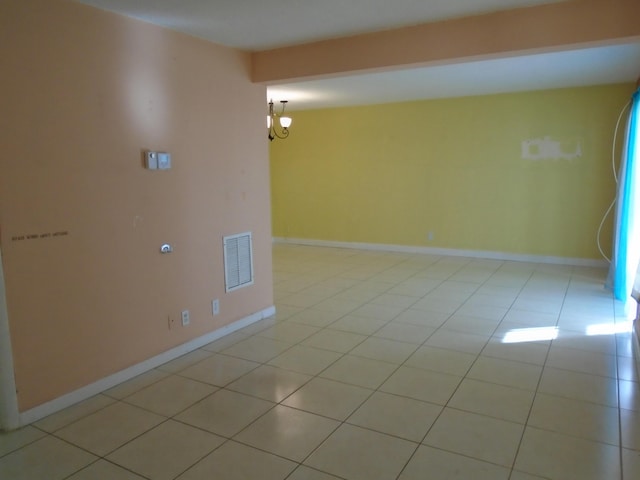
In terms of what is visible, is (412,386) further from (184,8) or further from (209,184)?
(184,8)

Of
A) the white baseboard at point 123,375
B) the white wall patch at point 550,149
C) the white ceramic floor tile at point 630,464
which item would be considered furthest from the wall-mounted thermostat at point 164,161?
the white wall patch at point 550,149

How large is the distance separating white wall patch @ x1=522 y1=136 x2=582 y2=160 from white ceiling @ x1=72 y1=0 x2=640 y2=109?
0.92m

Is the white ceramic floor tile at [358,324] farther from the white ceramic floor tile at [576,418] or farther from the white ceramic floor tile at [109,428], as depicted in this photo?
the white ceramic floor tile at [109,428]

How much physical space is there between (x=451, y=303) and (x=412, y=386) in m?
1.94

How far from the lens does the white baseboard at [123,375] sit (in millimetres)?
2586

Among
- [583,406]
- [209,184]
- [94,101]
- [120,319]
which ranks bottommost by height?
[583,406]

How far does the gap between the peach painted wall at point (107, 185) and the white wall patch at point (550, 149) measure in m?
4.28

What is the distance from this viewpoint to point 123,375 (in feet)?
9.95

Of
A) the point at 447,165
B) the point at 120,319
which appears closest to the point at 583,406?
the point at 120,319

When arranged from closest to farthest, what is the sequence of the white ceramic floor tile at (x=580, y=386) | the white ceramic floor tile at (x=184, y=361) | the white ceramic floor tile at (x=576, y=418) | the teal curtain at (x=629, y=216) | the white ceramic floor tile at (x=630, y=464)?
the white ceramic floor tile at (x=630, y=464)
the white ceramic floor tile at (x=576, y=418)
the white ceramic floor tile at (x=580, y=386)
the white ceramic floor tile at (x=184, y=361)
the teal curtain at (x=629, y=216)

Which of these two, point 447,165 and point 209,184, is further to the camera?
point 447,165

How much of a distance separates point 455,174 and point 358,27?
13.6 feet

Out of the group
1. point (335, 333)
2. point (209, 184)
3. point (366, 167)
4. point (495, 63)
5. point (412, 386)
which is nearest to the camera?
point (412, 386)

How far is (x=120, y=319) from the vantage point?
299cm
